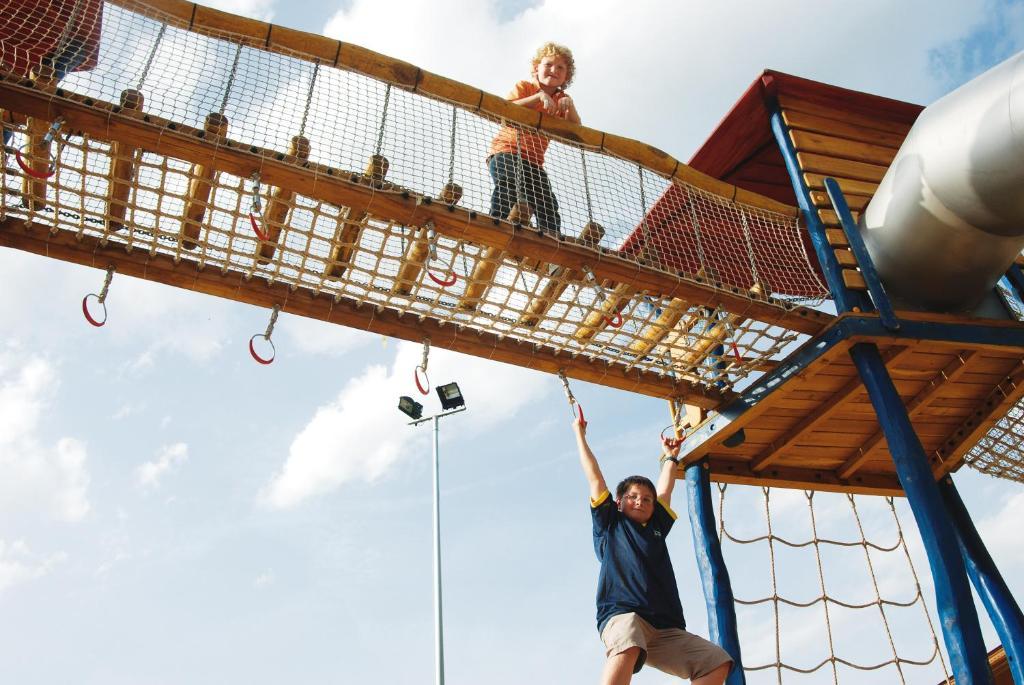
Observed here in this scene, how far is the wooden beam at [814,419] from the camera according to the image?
5.00m

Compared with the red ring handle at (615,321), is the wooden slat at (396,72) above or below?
above

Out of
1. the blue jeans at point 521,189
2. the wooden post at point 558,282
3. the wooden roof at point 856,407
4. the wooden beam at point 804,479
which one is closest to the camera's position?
the wooden post at point 558,282

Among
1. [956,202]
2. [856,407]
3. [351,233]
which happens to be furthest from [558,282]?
[856,407]

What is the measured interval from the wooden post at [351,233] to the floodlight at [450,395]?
971mm

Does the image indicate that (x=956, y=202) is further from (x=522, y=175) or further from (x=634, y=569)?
(x=634, y=569)

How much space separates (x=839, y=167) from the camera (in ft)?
18.2

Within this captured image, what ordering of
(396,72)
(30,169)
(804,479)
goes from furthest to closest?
(804,479), (396,72), (30,169)

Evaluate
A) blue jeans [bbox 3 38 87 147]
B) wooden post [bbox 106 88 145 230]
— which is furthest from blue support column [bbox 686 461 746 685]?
blue jeans [bbox 3 38 87 147]

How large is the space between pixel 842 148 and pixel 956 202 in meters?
1.44

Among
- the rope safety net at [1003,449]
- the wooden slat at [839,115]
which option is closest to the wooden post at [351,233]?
the wooden slat at [839,115]

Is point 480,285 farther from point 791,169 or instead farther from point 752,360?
point 791,169

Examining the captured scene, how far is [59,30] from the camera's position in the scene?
3670 mm

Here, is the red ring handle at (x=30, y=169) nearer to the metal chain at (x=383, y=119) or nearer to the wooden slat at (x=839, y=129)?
the metal chain at (x=383, y=119)

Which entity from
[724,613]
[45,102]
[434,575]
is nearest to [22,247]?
[45,102]
